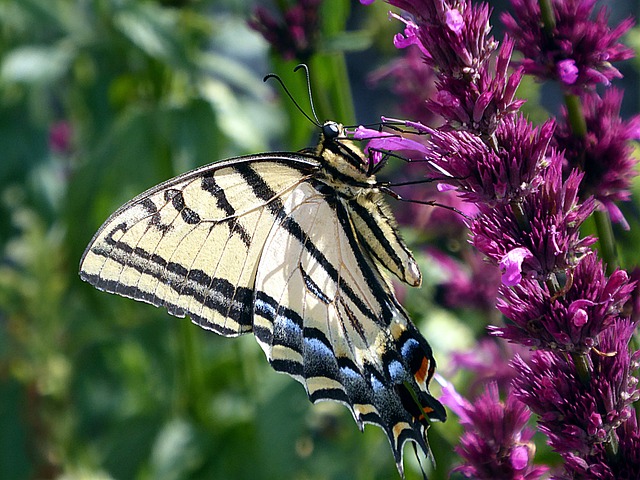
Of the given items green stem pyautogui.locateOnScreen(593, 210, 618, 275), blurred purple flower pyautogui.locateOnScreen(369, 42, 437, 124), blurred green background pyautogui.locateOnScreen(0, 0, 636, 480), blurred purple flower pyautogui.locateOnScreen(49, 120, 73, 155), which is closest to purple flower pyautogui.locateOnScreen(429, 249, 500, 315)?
blurred green background pyautogui.locateOnScreen(0, 0, 636, 480)

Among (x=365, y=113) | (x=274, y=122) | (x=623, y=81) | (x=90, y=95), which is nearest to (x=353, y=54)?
(x=365, y=113)

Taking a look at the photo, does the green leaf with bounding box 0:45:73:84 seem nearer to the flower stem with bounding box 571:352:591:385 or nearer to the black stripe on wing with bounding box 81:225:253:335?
the black stripe on wing with bounding box 81:225:253:335

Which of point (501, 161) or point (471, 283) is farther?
point (471, 283)

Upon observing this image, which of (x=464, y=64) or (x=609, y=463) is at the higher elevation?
(x=464, y=64)

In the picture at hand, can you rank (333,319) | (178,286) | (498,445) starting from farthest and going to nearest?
(333,319)
(178,286)
(498,445)

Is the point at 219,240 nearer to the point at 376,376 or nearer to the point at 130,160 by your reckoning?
the point at 376,376

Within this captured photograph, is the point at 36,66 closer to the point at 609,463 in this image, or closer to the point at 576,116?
the point at 576,116

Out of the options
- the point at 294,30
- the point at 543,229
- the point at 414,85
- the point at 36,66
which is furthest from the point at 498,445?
the point at 36,66
